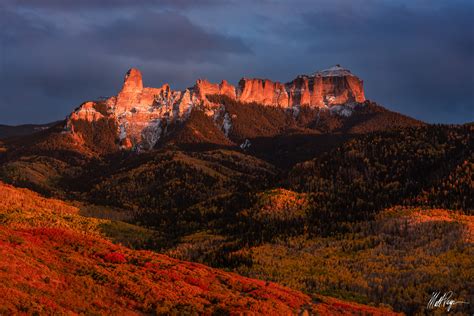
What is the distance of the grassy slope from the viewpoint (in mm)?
49500

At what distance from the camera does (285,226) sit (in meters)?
179

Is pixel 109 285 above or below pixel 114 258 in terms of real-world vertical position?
below

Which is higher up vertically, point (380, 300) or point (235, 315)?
point (235, 315)

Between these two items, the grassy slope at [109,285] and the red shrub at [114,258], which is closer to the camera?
the grassy slope at [109,285]

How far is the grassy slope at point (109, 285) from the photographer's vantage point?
49.5 m

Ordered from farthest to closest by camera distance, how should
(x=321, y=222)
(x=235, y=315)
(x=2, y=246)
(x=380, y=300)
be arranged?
(x=321, y=222), (x=380, y=300), (x=2, y=246), (x=235, y=315)

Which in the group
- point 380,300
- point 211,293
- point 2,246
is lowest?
point 380,300

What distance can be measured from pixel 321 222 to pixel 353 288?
243 ft

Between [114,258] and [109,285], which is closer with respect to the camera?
[109,285]

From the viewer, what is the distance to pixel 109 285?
5784 centimetres

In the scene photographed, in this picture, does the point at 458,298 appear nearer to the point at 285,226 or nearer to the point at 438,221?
the point at 438,221

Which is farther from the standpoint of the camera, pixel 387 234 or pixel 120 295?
pixel 387 234

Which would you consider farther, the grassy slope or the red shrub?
the red shrub

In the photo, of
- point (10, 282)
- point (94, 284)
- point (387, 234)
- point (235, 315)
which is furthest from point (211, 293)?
point (387, 234)
